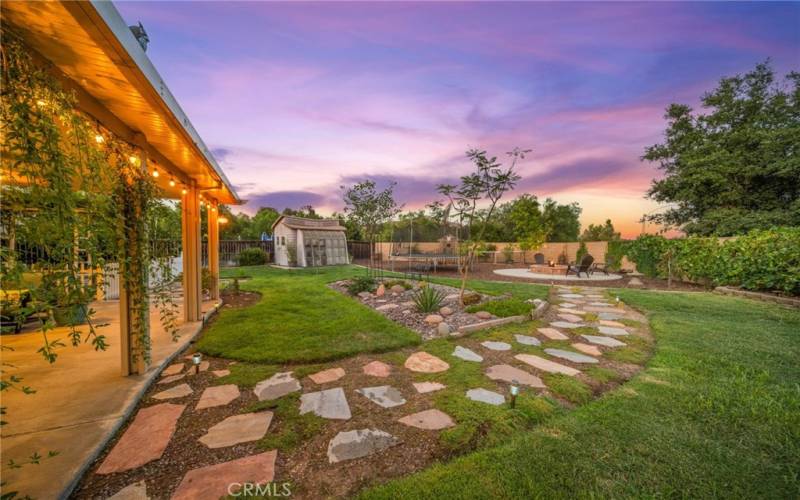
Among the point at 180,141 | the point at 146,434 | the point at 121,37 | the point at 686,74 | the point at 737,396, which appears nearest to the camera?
the point at 121,37

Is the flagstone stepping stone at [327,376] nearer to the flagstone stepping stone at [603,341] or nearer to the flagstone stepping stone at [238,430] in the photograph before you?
the flagstone stepping stone at [238,430]

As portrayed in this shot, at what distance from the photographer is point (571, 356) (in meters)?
3.42

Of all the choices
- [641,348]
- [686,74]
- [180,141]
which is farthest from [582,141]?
[180,141]

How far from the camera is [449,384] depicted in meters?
2.71

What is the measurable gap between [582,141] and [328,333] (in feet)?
38.6

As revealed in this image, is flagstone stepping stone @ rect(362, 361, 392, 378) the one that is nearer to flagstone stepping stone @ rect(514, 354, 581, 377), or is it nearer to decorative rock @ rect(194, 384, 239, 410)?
decorative rock @ rect(194, 384, 239, 410)

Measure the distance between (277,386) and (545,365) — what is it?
2.84 metres

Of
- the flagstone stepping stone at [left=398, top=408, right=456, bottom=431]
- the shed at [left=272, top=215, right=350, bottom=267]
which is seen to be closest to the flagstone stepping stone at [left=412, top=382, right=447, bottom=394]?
the flagstone stepping stone at [left=398, top=408, right=456, bottom=431]

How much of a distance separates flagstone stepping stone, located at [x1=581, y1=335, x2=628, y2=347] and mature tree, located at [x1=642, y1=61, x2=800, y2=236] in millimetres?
15348

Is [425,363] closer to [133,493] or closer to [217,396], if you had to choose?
[217,396]

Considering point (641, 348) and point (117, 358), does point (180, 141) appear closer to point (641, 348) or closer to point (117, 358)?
point (117, 358)

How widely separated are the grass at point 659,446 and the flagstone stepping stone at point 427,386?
11.7 inches

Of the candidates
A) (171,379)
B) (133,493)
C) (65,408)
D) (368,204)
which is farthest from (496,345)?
(368,204)

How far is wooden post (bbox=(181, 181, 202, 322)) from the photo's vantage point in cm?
463
